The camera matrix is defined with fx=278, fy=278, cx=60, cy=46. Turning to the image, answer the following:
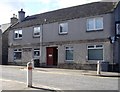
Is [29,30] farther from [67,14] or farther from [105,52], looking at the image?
[105,52]

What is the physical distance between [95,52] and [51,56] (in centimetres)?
709

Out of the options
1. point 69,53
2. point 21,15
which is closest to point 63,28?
point 69,53

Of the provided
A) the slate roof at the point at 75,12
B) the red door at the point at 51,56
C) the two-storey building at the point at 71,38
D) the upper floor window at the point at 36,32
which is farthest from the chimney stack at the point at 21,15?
the red door at the point at 51,56

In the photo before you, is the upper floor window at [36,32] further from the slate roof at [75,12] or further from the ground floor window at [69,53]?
the ground floor window at [69,53]

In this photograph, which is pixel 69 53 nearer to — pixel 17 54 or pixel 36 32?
pixel 36 32

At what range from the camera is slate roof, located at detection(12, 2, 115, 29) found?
29359 mm

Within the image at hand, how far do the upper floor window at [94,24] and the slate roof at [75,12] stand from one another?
62 centimetres

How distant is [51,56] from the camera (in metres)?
34.0

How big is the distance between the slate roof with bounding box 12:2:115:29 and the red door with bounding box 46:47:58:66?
3489mm

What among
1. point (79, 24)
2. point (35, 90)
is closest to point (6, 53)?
point (79, 24)

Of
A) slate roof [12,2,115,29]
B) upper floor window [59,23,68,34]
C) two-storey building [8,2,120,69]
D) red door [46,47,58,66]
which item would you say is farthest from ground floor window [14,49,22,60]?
upper floor window [59,23,68,34]

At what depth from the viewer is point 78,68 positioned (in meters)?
30.2

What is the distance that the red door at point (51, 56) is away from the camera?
111 feet

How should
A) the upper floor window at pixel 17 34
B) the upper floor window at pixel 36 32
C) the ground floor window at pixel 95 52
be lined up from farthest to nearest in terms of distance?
1. the upper floor window at pixel 17 34
2. the upper floor window at pixel 36 32
3. the ground floor window at pixel 95 52
